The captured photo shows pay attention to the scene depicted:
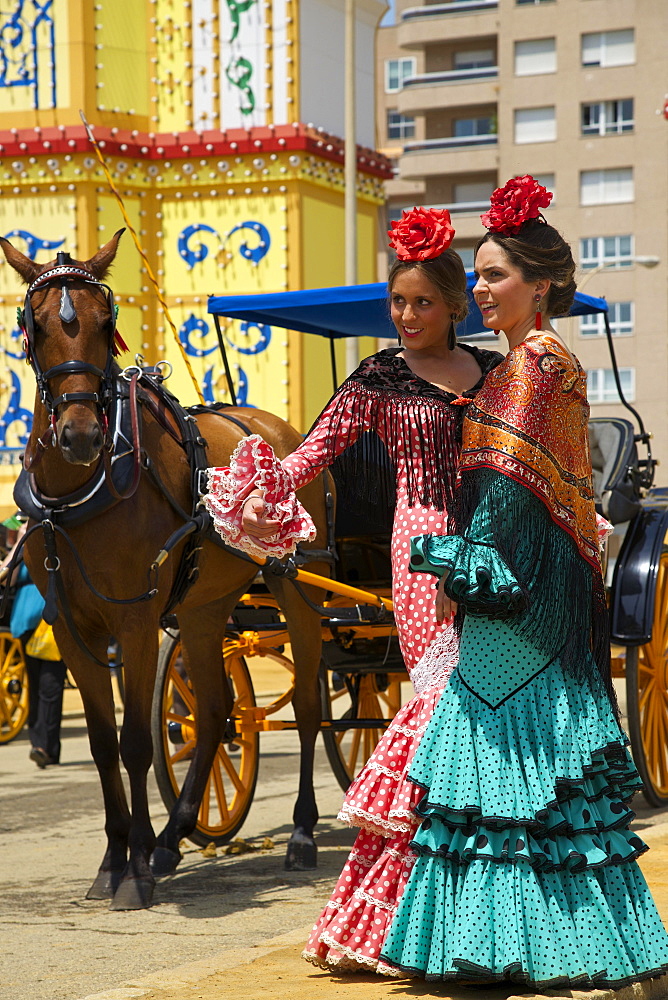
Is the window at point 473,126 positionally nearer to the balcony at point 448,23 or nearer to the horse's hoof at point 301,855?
the balcony at point 448,23

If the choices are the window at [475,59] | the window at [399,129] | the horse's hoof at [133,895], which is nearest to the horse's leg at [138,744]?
the horse's hoof at [133,895]

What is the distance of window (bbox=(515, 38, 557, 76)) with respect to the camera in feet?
165

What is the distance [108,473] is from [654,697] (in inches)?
143

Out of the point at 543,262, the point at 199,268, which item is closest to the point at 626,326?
the point at 199,268

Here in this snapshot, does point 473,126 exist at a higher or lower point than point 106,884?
higher

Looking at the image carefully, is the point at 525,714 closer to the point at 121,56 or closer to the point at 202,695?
the point at 202,695

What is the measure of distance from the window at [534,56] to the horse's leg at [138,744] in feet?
157

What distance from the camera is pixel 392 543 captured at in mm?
4055

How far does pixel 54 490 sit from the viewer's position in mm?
5598

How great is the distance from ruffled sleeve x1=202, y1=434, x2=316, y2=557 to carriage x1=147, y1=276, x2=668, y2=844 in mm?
2582

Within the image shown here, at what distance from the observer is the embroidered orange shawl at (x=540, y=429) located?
3.77 metres

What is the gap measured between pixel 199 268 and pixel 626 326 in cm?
3489

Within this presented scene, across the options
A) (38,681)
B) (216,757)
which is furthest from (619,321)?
(216,757)

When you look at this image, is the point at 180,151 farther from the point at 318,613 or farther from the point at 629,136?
the point at 629,136
